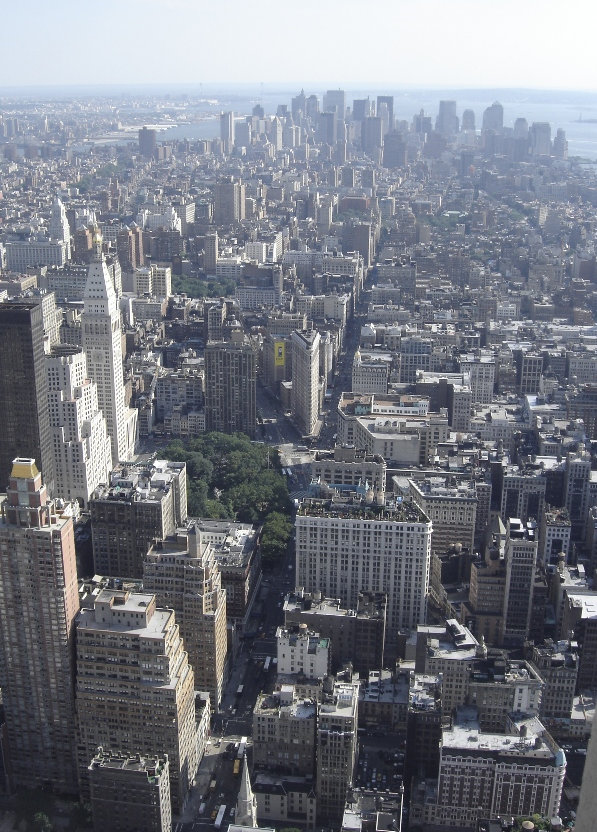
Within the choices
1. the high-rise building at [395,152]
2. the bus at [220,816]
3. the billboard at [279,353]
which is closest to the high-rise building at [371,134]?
the high-rise building at [395,152]

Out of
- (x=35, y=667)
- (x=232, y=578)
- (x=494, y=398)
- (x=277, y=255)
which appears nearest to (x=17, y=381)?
(x=232, y=578)

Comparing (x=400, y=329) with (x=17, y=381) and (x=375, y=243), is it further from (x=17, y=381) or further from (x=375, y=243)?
(x=375, y=243)

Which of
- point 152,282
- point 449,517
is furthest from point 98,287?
point 152,282

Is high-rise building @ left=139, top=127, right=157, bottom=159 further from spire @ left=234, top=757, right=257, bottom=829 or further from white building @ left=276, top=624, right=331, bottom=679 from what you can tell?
spire @ left=234, top=757, right=257, bottom=829

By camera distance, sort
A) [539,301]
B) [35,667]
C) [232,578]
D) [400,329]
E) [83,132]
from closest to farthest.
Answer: [35,667], [232,578], [400,329], [539,301], [83,132]

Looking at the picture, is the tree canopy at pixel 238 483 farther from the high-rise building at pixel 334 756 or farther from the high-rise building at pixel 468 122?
the high-rise building at pixel 468 122

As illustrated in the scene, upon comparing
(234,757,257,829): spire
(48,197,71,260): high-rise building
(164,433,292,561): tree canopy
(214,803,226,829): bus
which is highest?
(48,197,71,260): high-rise building

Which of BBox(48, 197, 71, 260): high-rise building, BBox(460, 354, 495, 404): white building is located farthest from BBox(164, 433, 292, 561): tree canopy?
BBox(48, 197, 71, 260): high-rise building
